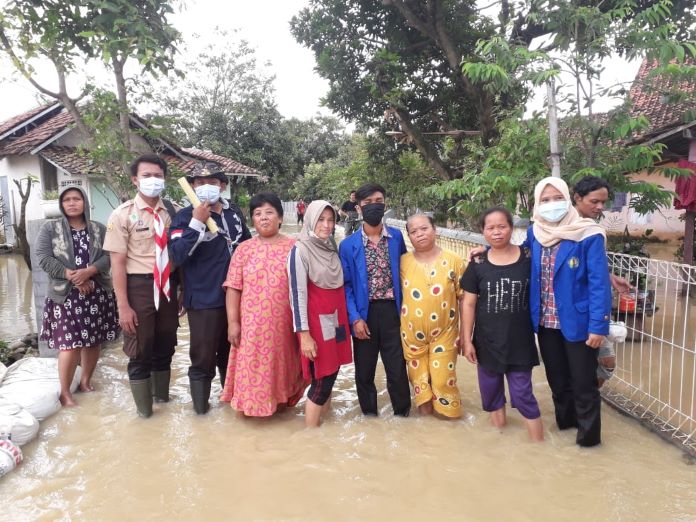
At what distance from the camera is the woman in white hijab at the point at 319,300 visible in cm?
318

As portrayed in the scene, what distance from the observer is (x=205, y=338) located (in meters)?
3.51

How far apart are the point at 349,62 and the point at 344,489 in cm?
958

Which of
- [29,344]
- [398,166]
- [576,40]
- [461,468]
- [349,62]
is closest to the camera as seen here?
[461,468]

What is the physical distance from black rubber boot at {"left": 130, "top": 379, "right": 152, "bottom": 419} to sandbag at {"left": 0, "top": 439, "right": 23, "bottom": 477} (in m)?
0.74

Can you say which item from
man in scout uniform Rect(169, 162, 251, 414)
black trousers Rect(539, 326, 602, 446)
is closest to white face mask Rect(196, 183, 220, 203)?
man in scout uniform Rect(169, 162, 251, 414)

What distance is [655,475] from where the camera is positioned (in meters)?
2.75

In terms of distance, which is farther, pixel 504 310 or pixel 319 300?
pixel 319 300

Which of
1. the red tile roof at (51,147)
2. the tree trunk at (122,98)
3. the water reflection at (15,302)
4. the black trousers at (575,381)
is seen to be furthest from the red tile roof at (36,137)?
the black trousers at (575,381)

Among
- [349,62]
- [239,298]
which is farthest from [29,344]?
[349,62]

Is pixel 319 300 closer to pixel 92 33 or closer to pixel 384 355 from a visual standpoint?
pixel 384 355

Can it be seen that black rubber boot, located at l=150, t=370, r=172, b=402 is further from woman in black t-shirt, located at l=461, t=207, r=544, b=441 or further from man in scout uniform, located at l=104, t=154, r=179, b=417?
woman in black t-shirt, located at l=461, t=207, r=544, b=441

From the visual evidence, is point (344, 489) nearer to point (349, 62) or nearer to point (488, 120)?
point (488, 120)

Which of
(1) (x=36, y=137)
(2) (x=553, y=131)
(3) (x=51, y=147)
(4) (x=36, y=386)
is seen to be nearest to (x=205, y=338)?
(4) (x=36, y=386)

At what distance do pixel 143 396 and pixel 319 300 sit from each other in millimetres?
1446
